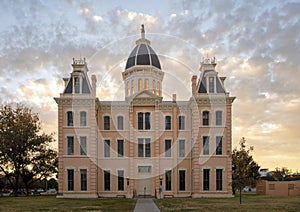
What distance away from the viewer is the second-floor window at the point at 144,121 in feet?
143

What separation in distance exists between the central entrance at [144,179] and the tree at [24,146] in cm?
1297

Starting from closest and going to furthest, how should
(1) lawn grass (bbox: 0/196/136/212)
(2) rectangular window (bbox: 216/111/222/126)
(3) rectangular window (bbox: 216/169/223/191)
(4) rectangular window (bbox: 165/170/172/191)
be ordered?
(1) lawn grass (bbox: 0/196/136/212) → (3) rectangular window (bbox: 216/169/223/191) → (2) rectangular window (bbox: 216/111/222/126) → (4) rectangular window (bbox: 165/170/172/191)

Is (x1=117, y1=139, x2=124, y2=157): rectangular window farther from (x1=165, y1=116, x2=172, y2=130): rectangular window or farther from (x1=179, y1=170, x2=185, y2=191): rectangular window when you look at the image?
(x1=179, y1=170, x2=185, y2=191): rectangular window

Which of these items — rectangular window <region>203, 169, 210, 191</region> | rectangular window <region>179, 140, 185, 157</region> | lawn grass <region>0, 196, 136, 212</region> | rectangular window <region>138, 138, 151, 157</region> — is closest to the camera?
lawn grass <region>0, 196, 136, 212</region>

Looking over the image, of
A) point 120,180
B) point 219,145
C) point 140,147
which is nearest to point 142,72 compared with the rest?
point 140,147

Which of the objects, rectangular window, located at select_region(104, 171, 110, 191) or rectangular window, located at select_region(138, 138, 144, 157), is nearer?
rectangular window, located at select_region(104, 171, 110, 191)

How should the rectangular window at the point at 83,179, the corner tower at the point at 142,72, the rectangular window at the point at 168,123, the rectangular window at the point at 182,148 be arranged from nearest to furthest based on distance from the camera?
the rectangular window at the point at 83,179 < the rectangular window at the point at 182,148 < the rectangular window at the point at 168,123 < the corner tower at the point at 142,72

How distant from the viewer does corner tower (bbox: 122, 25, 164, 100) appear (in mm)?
46219

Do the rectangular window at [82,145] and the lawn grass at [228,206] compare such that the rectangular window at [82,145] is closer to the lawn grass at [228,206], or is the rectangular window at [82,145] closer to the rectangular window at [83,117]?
the rectangular window at [83,117]

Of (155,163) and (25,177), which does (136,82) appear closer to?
(155,163)

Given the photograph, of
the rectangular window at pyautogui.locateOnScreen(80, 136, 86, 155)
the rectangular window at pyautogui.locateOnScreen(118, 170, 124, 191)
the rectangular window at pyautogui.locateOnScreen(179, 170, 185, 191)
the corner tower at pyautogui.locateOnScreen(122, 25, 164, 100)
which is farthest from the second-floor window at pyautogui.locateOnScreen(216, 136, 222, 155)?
the rectangular window at pyautogui.locateOnScreen(80, 136, 86, 155)

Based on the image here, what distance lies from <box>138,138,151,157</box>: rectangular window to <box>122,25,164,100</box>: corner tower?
5202mm

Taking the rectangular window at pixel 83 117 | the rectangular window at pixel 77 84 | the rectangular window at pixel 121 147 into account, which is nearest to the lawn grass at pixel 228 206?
the rectangular window at pixel 121 147

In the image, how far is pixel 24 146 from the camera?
48375 millimetres
